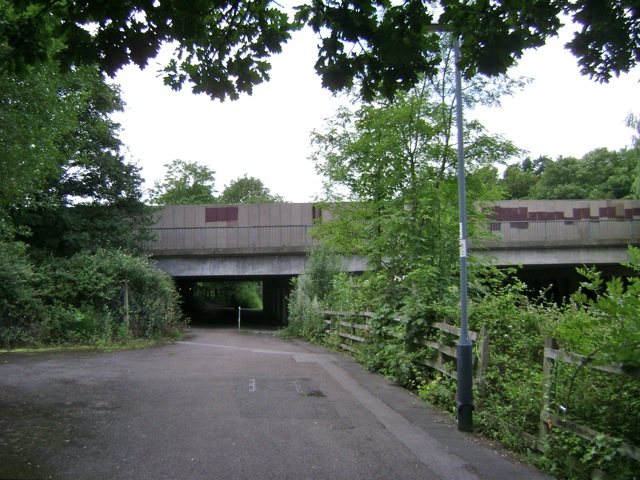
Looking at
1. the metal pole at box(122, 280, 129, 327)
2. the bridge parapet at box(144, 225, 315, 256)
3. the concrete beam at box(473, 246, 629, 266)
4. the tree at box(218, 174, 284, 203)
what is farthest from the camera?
the tree at box(218, 174, 284, 203)

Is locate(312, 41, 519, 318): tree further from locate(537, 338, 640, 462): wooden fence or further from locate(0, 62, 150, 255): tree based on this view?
locate(0, 62, 150, 255): tree

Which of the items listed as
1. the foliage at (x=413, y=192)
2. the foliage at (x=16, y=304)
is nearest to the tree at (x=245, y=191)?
the foliage at (x=16, y=304)

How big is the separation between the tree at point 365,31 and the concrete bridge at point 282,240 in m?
21.5

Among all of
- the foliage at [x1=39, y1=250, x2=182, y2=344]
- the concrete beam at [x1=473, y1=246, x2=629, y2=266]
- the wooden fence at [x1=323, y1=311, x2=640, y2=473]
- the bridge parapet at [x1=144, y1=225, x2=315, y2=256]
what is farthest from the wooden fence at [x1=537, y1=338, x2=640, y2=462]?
the concrete beam at [x1=473, y1=246, x2=629, y2=266]

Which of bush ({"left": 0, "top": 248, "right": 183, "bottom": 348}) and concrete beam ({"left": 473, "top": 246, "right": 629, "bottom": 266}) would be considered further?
concrete beam ({"left": 473, "top": 246, "right": 629, "bottom": 266})

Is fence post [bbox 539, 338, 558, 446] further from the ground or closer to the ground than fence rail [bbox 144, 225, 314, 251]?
closer to the ground

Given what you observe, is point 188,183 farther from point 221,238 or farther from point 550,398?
point 550,398

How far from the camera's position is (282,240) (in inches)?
1174

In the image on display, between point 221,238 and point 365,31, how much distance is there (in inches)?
977

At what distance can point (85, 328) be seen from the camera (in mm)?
17688

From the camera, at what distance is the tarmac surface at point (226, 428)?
215 inches

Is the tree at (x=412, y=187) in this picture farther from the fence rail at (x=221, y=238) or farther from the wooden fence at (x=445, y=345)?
the fence rail at (x=221, y=238)

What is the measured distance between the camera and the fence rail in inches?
1148

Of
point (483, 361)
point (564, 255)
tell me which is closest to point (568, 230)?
point (564, 255)
